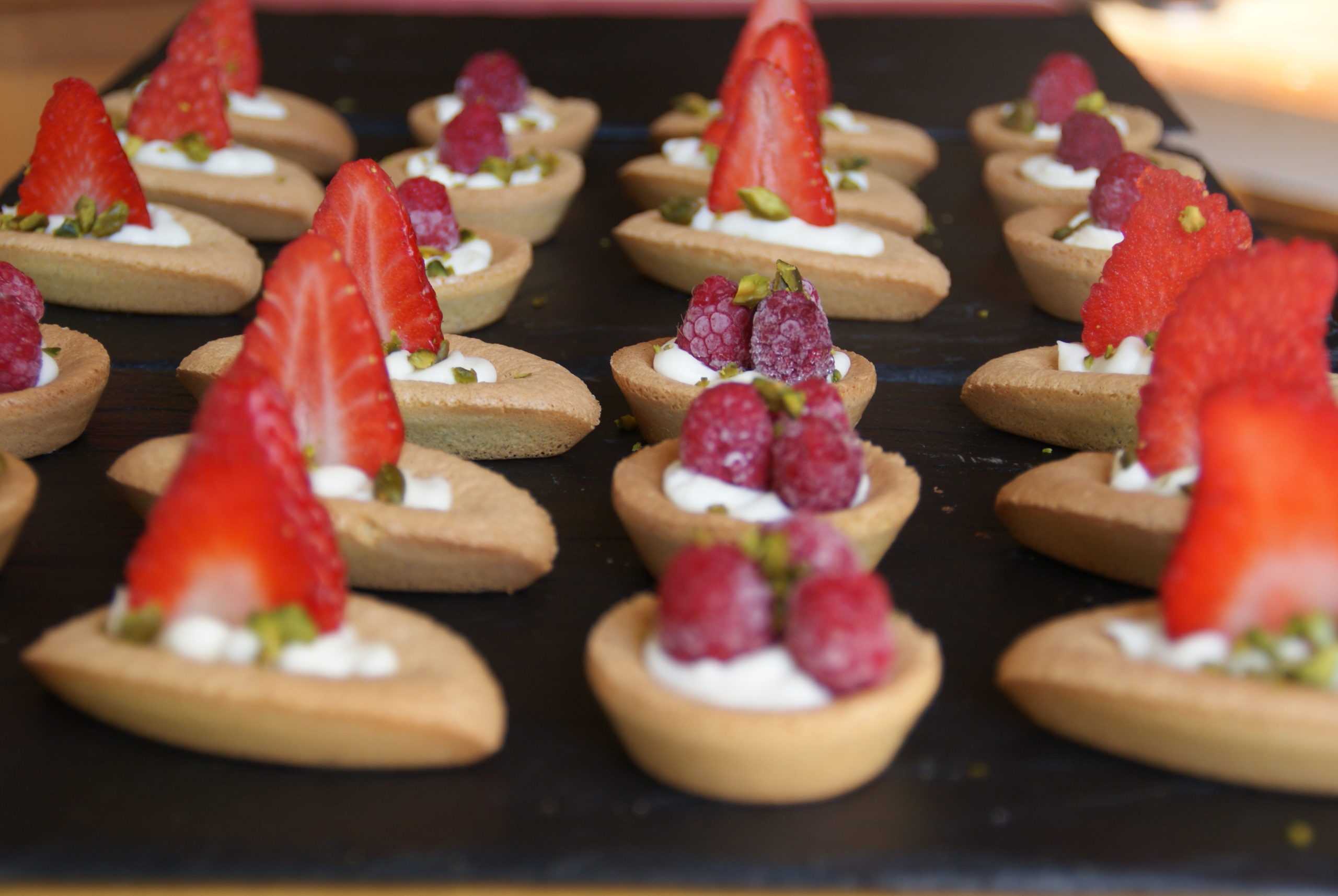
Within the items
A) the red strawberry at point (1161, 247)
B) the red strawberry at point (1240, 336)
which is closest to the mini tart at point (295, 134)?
the red strawberry at point (1161, 247)

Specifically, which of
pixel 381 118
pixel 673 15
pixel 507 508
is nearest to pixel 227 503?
pixel 507 508

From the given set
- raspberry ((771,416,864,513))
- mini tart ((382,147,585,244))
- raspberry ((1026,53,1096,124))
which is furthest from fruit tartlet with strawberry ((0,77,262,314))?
raspberry ((1026,53,1096,124))

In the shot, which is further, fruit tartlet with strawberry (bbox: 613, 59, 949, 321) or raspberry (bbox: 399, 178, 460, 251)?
fruit tartlet with strawberry (bbox: 613, 59, 949, 321)

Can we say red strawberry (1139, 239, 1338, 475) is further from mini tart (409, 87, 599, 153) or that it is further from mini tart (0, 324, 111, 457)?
mini tart (409, 87, 599, 153)

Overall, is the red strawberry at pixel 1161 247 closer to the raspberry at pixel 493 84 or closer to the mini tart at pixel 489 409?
the mini tart at pixel 489 409

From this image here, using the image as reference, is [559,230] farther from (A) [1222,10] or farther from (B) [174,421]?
(A) [1222,10]

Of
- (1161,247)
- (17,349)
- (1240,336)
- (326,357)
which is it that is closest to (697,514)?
(326,357)

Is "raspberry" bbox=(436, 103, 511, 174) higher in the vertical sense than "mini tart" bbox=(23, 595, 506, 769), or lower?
higher
